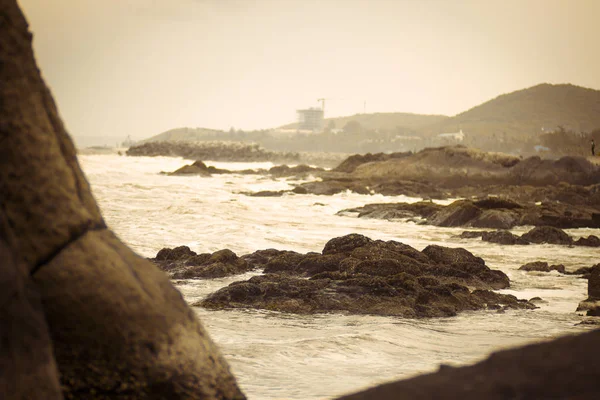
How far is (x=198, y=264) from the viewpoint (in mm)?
11633

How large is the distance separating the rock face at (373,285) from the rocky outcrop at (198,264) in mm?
528

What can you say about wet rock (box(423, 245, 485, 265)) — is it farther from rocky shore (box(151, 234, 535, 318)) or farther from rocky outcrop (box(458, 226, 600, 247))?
rocky outcrop (box(458, 226, 600, 247))

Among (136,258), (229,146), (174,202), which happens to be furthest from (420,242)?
(229,146)

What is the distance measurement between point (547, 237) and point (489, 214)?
12.5 feet

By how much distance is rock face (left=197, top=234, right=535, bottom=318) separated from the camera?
8.83 meters

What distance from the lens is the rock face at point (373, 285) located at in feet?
29.0

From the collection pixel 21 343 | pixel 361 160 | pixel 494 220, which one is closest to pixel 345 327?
pixel 21 343

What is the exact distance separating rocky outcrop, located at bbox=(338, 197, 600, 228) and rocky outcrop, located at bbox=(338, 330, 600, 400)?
734 inches

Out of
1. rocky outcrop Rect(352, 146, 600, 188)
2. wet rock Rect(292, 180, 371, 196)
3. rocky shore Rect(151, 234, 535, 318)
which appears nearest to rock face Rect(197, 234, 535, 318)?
rocky shore Rect(151, 234, 535, 318)

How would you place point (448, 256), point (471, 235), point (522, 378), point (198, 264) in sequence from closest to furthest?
point (522, 378), point (198, 264), point (448, 256), point (471, 235)

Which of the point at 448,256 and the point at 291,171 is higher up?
the point at 291,171

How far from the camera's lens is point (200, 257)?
1189 centimetres

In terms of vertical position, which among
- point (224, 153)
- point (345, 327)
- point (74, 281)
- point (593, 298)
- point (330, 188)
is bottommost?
point (345, 327)

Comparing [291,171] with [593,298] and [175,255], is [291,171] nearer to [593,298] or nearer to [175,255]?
[175,255]
